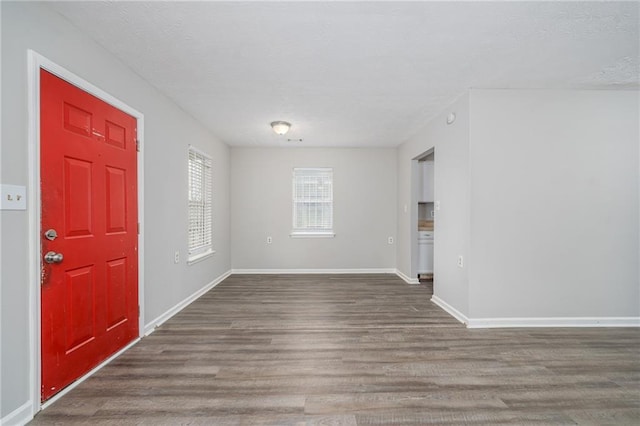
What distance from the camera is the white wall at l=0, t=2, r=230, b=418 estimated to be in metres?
1.57

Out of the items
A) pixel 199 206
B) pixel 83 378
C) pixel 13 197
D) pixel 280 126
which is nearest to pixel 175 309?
pixel 83 378

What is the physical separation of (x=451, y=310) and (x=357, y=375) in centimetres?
188

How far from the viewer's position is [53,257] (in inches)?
71.7

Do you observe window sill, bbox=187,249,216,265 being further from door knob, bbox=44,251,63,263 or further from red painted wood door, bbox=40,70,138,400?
door knob, bbox=44,251,63,263

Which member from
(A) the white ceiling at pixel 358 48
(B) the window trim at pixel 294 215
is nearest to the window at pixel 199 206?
(A) the white ceiling at pixel 358 48

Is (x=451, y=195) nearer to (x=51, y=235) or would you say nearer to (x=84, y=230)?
(x=84, y=230)

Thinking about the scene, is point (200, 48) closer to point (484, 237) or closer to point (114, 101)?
point (114, 101)

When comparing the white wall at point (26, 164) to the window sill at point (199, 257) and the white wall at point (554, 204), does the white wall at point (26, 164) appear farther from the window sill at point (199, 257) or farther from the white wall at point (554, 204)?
the white wall at point (554, 204)

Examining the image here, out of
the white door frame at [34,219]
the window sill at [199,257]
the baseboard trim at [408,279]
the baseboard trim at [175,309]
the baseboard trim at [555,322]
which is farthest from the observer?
the baseboard trim at [408,279]

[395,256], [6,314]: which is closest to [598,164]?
[395,256]

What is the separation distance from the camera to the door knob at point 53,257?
5.86 feet

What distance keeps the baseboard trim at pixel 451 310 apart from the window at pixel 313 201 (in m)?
2.51

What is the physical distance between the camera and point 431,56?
2389 millimetres

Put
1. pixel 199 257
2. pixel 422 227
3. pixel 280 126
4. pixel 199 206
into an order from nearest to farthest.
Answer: pixel 280 126, pixel 199 257, pixel 199 206, pixel 422 227
